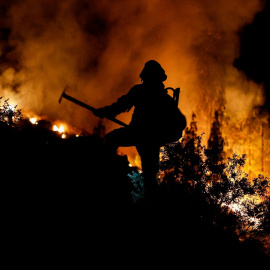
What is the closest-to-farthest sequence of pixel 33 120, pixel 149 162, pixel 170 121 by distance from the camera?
pixel 170 121, pixel 149 162, pixel 33 120

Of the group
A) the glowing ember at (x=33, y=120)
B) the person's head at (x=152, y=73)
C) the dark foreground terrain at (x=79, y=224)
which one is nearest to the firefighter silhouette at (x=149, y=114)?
→ the person's head at (x=152, y=73)

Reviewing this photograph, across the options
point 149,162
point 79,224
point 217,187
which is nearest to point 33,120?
point 217,187

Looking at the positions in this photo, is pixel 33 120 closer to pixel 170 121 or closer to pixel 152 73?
pixel 152 73

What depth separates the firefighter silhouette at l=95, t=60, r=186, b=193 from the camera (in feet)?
17.7

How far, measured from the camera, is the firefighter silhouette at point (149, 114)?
5402mm

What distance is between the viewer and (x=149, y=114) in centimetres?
543

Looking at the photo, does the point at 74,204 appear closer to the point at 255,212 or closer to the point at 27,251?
the point at 27,251

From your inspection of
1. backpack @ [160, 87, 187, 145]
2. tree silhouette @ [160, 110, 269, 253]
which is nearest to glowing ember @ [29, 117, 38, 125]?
tree silhouette @ [160, 110, 269, 253]

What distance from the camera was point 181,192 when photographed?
37.3 feet

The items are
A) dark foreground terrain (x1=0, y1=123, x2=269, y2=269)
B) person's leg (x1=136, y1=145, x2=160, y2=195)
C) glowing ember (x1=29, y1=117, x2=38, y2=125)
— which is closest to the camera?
dark foreground terrain (x1=0, y1=123, x2=269, y2=269)

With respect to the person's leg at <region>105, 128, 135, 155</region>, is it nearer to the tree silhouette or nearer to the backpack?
the backpack

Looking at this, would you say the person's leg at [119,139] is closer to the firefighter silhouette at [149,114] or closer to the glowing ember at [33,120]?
the firefighter silhouette at [149,114]

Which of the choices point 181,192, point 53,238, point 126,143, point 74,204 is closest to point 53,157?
point 74,204

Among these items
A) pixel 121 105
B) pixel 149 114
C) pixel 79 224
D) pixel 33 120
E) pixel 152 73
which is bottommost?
pixel 79 224
